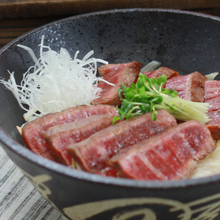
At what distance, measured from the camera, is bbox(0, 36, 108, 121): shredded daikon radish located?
7.77ft

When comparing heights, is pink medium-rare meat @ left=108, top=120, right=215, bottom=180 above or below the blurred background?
below

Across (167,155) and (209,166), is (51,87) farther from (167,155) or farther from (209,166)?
(209,166)

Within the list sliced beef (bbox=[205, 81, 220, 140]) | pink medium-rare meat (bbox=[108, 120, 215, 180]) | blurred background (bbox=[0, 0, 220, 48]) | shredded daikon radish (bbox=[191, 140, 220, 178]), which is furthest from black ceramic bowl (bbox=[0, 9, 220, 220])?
blurred background (bbox=[0, 0, 220, 48])

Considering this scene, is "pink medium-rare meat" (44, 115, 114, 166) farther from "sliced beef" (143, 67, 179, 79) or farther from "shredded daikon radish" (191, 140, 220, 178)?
"sliced beef" (143, 67, 179, 79)

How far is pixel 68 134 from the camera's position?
1.81m

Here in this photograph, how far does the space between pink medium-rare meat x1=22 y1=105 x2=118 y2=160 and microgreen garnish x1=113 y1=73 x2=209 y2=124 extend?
245mm

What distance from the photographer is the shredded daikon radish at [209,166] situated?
1807 millimetres

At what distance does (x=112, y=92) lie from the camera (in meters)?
2.46

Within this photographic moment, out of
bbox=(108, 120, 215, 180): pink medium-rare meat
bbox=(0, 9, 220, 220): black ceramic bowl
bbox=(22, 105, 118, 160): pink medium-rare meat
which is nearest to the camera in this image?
bbox=(0, 9, 220, 220): black ceramic bowl

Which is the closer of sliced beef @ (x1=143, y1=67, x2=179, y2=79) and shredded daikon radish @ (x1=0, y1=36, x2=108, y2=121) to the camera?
shredded daikon radish @ (x1=0, y1=36, x2=108, y2=121)

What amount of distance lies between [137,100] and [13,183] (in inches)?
53.5

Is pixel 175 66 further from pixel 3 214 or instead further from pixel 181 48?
pixel 3 214

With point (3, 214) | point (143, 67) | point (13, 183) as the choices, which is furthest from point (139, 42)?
point (3, 214)

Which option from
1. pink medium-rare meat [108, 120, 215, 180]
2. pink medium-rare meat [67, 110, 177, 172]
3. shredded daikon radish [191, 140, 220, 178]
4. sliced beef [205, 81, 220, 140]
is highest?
pink medium-rare meat [67, 110, 177, 172]
